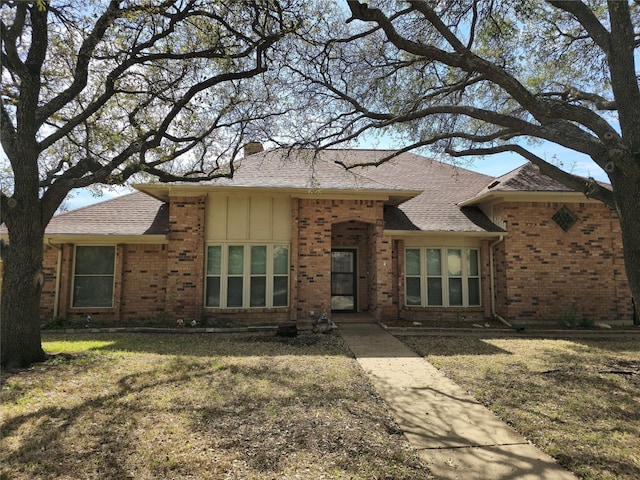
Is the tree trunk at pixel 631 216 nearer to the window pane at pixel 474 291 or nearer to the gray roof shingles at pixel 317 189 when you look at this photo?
the gray roof shingles at pixel 317 189

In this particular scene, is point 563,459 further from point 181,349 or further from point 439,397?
point 181,349

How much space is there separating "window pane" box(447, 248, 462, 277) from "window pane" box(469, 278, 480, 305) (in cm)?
52

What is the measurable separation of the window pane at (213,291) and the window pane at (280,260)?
1776 mm

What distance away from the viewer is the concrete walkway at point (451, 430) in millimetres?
3348

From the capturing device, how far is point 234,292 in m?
11.4

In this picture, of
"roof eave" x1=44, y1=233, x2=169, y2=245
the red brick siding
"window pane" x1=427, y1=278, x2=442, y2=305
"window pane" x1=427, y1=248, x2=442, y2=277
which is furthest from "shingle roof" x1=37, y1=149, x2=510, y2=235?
"window pane" x1=427, y1=278, x2=442, y2=305

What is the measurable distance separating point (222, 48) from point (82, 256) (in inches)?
304

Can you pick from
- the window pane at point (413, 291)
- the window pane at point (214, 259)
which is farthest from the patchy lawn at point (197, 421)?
the window pane at point (413, 291)

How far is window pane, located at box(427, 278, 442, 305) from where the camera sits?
40.8ft

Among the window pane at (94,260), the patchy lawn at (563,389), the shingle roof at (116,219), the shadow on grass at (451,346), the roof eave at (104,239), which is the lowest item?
the patchy lawn at (563,389)

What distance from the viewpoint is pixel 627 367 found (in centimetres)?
694

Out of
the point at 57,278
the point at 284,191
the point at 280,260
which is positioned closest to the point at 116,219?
the point at 57,278

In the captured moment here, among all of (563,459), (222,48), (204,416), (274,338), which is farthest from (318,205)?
(563,459)

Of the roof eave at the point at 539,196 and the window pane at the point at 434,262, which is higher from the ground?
the roof eave at the point at 539,196
